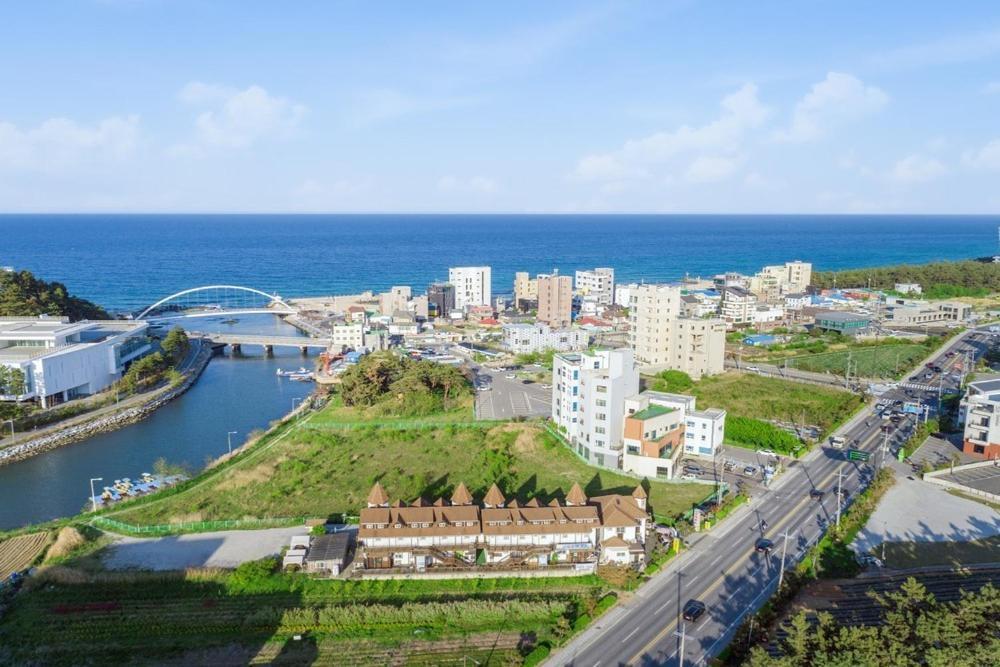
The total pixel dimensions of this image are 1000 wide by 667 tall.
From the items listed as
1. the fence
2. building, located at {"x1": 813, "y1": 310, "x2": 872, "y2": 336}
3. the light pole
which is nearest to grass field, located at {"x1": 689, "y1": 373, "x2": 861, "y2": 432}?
building, located at {"x1": 813, "y1": 310, "x2": 872, "y2": 336}

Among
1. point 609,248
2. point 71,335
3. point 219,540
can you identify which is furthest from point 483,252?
point 219,540

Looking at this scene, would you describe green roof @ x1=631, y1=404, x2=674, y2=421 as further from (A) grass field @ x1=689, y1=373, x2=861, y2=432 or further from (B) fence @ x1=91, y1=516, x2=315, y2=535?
(B) fence @ x1=91, y1=516, x2=315, y2=535

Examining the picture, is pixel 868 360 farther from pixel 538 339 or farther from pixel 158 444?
pixel 158 444

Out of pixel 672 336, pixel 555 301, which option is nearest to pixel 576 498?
pixel 672 336

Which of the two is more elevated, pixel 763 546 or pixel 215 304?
pixel 215 304

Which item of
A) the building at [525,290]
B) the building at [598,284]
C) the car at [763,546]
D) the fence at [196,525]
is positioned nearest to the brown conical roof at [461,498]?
the fence at [196,525]

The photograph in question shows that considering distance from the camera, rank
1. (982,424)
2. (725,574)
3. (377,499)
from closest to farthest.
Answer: (725,574) < (377,499) < (982,424)

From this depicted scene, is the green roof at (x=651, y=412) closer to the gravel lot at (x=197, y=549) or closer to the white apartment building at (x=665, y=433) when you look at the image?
the white apartment building at (x=665, y=433)
